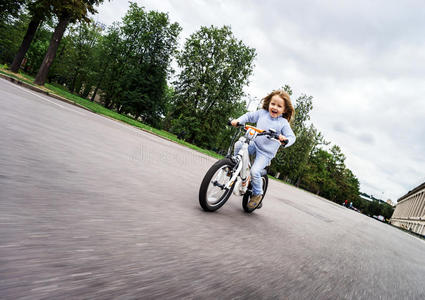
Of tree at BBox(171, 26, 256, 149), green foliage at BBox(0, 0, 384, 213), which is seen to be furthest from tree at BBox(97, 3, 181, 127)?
tree at BBox(171, 26, 256, 149)

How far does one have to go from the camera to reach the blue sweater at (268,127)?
392 centimetres

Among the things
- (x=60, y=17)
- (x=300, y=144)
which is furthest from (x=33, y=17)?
(x=300, y=144)

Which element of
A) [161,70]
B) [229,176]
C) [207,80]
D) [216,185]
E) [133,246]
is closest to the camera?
[133,246]

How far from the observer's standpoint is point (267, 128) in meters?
4.07

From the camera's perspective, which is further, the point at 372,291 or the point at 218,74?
the point at 218,74

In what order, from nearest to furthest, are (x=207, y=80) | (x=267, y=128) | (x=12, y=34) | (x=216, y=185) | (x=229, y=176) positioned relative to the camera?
(x=216, y=185)
(x=229, y=176)
(x=267, y=128)
(x=207, y=80)
(x=12, y=34)

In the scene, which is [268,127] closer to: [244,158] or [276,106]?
[276,106]

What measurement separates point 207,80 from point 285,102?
30535 mm

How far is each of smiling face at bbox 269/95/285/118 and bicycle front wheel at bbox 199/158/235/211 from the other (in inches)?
47.5

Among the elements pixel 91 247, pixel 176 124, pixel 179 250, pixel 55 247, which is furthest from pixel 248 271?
pixel 176 124

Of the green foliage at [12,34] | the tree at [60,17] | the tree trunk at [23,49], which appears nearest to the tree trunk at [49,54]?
the tree at [60,17]

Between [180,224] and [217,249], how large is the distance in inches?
18.5

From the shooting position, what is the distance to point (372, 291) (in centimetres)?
252

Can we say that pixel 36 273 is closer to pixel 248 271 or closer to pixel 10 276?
pixel 10 276
